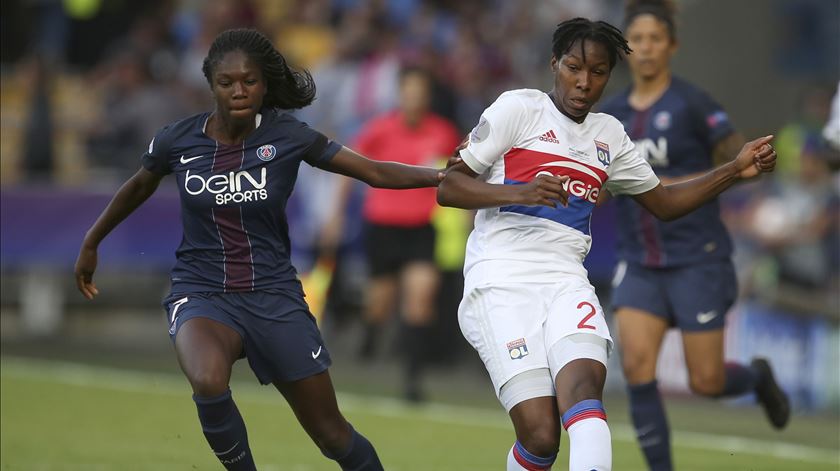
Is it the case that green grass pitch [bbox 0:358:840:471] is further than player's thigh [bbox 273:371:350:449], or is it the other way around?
green grass pitch [bbox 0:358:840:471]

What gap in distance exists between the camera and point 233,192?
7621 mm

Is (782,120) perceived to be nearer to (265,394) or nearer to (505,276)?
(265,394)

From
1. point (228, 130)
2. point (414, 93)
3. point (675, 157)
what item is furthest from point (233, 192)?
point (414, 93)

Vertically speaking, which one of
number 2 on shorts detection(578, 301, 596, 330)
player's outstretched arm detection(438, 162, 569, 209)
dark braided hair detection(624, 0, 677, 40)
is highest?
dark braided hair detection(624, 0, 677, 40)

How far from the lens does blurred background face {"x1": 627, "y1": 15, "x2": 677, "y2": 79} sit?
9.48m

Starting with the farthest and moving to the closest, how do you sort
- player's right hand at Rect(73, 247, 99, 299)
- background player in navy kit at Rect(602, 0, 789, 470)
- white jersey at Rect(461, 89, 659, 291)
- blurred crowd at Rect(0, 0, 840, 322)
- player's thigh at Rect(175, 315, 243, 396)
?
blurred crowd at Rect(0, 0, 840, 322) < background player in navy kit at Rect(602, 0, 789, 470) < player's right hand at Rect(73, 247, 99, 299) < white jersey at Rect(461, 89, 659, 291) < player's thigh at Rect(175, 315, 243, 396)

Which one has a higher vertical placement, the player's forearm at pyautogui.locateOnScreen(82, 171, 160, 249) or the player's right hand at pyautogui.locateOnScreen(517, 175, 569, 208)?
the player's right hand at pyautogui.locateOnScreen(517, 175, 569, 208)

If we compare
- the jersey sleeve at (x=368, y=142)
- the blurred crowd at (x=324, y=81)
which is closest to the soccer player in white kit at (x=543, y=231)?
the jersey sleeve at (x=368, y=142)

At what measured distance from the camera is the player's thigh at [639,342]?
368 inches

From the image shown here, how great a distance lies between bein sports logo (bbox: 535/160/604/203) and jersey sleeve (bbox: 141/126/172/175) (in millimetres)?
1756

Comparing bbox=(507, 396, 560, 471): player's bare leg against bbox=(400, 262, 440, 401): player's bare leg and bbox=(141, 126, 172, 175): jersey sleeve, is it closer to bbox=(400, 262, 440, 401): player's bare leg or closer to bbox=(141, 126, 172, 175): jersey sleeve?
bbox=(141, 126, 172, 175): jersey sleeve

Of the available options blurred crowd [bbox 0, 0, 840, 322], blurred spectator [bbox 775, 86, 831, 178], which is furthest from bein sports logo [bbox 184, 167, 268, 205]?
blurred spectator [bbox 775, 86, 831, 178]

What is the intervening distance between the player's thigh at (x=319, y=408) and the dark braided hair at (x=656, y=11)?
3.16 m

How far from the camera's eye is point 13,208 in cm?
1764
